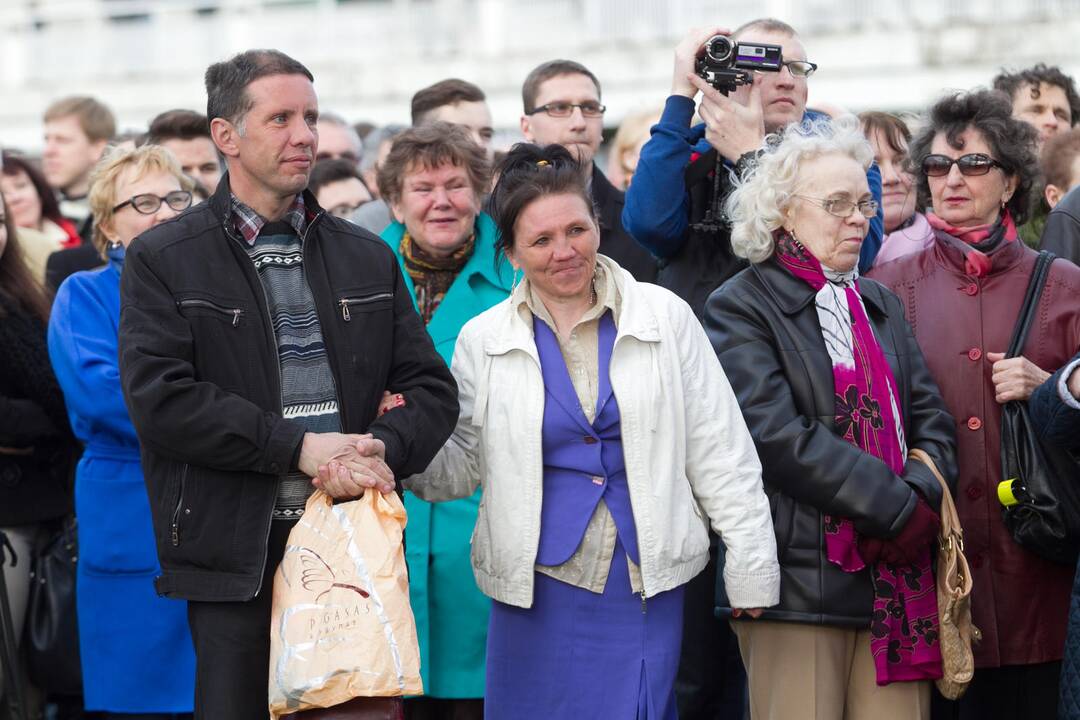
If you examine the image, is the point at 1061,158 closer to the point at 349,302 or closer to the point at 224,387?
the point at 349,302

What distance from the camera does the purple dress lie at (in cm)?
453

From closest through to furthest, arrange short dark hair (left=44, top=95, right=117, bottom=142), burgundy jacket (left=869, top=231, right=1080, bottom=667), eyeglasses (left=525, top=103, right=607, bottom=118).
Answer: burgundy jacket (left=869, top=231, right=1080, bottom=667) → eyeglasses (left=525, top=103, right=607, bottom=118) → short dark hair (left=44, top=95, right=117, bottom=142)

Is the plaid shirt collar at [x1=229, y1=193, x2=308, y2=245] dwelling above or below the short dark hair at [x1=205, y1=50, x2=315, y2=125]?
below

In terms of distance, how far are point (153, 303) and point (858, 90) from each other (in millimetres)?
17626

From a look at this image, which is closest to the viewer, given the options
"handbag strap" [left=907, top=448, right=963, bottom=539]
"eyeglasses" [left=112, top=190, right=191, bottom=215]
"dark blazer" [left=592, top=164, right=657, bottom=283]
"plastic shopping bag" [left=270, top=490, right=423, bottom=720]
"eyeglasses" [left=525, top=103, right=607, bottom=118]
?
"plastic shopping bag" [left=270, top=490, right=423, bottom=720]

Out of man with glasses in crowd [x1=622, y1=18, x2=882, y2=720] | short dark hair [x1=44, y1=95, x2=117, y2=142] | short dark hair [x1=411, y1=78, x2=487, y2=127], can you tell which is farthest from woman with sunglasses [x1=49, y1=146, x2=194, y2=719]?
short dark hair [x1=44, y1=95, x2=117, y2=142]

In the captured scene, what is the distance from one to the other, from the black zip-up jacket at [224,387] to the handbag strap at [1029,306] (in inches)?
79.0

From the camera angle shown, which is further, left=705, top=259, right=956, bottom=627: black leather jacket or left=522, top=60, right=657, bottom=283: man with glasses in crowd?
left=522, top=60, right=657, bottom=283: man with glasses in crowd

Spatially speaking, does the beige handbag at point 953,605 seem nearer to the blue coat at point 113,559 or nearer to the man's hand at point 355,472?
the man's hand at point 355,472

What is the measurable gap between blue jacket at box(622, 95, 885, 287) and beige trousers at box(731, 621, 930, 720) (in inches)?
56.1

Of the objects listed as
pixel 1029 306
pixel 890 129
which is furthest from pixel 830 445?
pixel 890 129

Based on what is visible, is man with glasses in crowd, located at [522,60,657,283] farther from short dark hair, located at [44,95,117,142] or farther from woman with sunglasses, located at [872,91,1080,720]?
short dark hair, located at [44,95,117,142]

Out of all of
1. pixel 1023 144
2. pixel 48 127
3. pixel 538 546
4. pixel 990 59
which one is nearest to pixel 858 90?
pixel 990 59

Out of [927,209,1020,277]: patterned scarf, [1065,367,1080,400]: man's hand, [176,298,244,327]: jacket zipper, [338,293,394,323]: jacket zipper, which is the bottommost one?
[1065,367,1080,400]: man's hand
